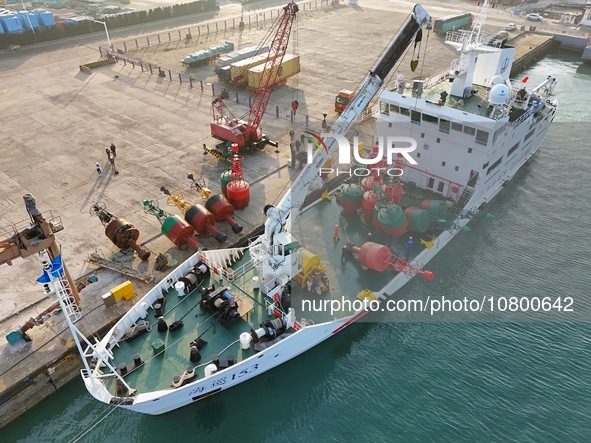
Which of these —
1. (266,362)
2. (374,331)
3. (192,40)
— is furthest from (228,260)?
(192,40)

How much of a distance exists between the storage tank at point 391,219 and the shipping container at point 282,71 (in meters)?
26.8

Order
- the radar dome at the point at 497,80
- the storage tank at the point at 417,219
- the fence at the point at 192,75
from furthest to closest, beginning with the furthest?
the fence at the point at 192,75 → the radar dome at the point at 497,80 → the storage tank at the point at 417,219

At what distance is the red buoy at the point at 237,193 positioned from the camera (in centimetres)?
2800

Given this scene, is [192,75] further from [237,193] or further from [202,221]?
[202,221]

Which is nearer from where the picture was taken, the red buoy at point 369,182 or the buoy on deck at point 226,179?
the red buoy at point 369,182

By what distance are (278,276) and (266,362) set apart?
3.97m

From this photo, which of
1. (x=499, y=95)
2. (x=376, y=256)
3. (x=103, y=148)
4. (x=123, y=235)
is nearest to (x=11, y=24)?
(x=103, y=148)

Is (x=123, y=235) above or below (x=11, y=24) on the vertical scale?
below

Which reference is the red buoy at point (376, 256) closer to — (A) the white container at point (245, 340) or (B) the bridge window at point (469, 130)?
(A) the white container at point (245, 340)

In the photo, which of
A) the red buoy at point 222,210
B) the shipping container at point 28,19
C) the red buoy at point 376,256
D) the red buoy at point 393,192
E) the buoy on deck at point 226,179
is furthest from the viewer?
the shipping container at point 28,19

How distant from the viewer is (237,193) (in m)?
28.0

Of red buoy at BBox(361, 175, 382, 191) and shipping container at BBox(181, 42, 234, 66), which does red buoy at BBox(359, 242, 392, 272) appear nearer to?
red buoy at BBox(361, 175, 382, 191)

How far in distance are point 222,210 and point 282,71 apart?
88.8ft

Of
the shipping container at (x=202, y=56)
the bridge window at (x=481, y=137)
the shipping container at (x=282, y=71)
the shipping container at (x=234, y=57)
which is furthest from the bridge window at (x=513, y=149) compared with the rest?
the shipping container at (x=202, y=56)
